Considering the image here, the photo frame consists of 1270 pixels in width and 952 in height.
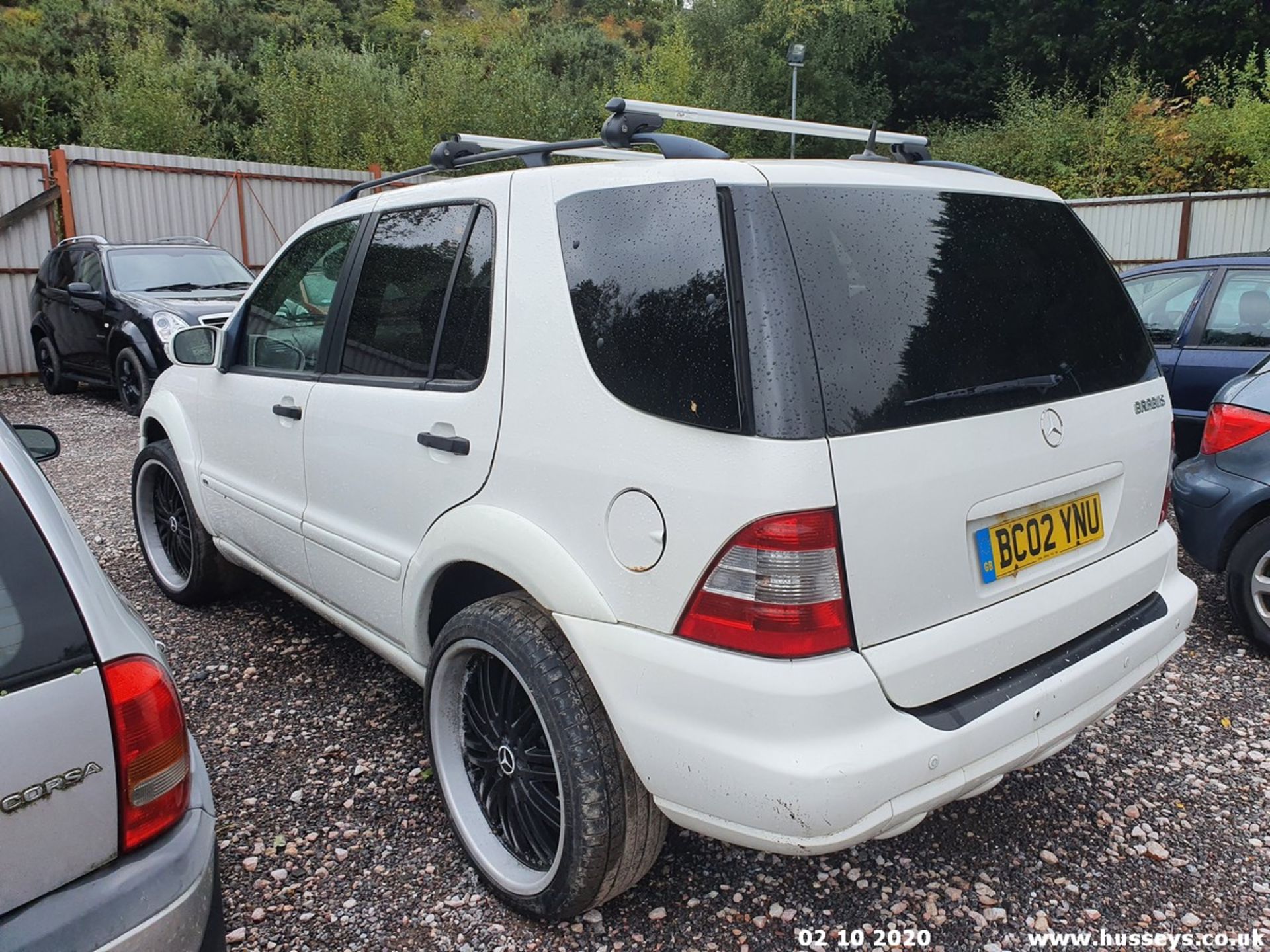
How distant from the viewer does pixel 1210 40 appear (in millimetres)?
23172

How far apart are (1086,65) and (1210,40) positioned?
13.1 ft

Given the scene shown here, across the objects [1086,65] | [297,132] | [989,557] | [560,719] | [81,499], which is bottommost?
[81,499]

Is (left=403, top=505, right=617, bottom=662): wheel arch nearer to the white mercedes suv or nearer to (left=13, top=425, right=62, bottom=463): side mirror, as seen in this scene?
the white mercedes suv

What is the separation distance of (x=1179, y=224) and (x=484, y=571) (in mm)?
12417

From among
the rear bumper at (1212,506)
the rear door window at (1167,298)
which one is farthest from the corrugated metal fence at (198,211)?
the rear bumper at (1212,506)

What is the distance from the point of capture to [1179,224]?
11.7 metres

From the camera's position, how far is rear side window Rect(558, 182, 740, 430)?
5.86ft

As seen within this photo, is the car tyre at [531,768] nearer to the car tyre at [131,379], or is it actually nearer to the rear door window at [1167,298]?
the rear door window at [1167,298]

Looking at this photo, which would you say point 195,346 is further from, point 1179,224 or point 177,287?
point 1179,224

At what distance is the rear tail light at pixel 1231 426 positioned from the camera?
3.67 meters

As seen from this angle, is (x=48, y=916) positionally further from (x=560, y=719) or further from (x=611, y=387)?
(x=611, y=387)

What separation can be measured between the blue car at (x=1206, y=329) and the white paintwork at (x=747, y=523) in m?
3.47

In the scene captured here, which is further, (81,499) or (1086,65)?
(1086,65)

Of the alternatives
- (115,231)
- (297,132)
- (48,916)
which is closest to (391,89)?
(297,132)
